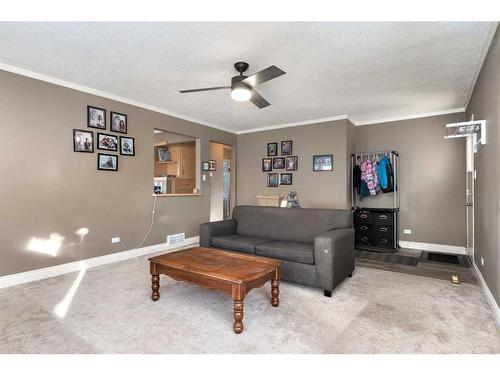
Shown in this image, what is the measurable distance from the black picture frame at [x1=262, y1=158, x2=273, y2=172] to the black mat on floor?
242 centimetres

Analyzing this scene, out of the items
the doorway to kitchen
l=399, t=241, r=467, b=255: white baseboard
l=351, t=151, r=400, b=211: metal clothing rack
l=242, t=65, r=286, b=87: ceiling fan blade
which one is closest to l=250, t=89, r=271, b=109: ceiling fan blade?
l=242, t=65, r=286, b=87: ceiling fan blade

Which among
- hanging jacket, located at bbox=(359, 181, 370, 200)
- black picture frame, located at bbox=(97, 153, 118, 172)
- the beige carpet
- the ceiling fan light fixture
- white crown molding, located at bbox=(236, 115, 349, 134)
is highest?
white crown molding, located at bbox=(236, 115, 349, 134)

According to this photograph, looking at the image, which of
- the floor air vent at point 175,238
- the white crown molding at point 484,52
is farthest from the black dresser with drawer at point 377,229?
the floor air vent at point 175,238

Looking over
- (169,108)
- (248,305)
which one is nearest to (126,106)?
(169,108)

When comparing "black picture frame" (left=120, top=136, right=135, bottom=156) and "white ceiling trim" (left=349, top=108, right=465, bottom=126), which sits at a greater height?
"white ceiling trim" (left=349, top=108, right=465, bottom=126)

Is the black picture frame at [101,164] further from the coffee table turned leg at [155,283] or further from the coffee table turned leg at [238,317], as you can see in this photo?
the coffee table turned leg at [238,317]

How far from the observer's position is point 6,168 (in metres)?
3.04

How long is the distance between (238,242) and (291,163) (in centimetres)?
270

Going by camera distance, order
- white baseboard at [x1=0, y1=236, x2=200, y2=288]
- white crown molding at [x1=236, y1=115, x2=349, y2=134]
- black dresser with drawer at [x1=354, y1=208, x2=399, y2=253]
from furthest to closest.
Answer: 1. white crown molding at [x1=236, y1=115, x2=349, y2=134]
2. black dresser with drawer at [x1=354, y1=208, x2=399, y2=253]
3. white baseboard at [x1=0, y1=236, x2=200, y2=288]

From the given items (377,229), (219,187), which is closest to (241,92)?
(377,229)

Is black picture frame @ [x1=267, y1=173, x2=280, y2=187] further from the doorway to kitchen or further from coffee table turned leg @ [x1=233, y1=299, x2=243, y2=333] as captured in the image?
coffee table turned leg @ [x1=233, y1=299, x2=243, y2=333]

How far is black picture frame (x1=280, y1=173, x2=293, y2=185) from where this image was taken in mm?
5660
